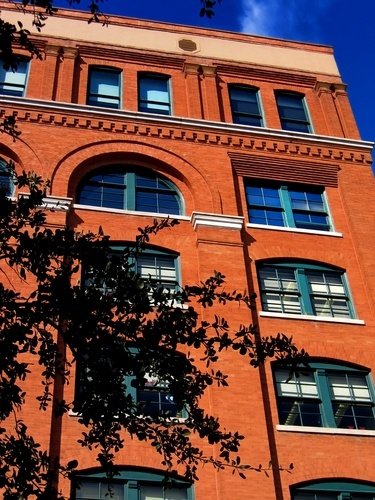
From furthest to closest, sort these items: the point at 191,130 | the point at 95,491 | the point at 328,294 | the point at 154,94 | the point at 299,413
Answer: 1. the point at 154,94
2. the point at 191,130
3. the point at 328,294
4. the point at 299,413
5. the point at 95,491

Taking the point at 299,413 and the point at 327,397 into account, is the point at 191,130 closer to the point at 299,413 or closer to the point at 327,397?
the point at 327,397

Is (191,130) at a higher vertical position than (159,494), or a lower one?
higher

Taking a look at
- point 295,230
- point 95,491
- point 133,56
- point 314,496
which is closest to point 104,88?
point 133,56

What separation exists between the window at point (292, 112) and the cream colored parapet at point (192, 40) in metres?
1.34

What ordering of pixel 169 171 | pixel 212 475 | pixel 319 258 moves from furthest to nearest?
1. pixel 169 171
2. pixel 319 258
3. pixel 212 475

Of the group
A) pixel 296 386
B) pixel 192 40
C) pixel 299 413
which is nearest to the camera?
pixel 299 413

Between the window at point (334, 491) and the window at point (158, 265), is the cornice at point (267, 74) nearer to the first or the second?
the window at point (158, 265)

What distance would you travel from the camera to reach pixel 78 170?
906 inches

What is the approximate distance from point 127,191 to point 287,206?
507 cm

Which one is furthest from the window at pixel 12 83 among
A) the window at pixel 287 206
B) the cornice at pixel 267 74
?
the window at pixel 287 206

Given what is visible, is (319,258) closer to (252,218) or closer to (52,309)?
(252,218)

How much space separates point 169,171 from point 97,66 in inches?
232

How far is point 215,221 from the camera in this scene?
72.6 feet

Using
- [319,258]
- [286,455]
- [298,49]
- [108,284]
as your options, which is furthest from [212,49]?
[108,284]
